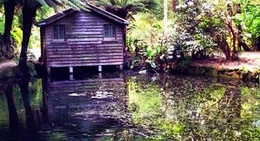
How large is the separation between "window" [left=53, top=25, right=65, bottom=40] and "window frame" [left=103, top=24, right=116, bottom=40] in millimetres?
1999

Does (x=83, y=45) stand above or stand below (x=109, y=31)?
below

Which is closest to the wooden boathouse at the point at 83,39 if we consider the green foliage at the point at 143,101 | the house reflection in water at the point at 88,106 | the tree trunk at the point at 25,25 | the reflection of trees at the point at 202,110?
the tree trunk at the point at 25,25

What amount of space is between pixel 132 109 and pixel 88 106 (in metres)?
1.46

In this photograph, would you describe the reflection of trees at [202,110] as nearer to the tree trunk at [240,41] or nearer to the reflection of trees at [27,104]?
the reflection of trees at [27,104]

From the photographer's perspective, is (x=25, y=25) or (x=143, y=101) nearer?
A: (x=143, y=101)

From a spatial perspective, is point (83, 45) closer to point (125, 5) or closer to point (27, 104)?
point (125, 5)

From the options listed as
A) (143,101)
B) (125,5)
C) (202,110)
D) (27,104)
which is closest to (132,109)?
(143,101)

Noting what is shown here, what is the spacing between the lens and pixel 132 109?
1300 cm

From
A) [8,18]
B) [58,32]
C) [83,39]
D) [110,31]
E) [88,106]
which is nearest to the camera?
[88,106]

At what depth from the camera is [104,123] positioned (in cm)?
1133

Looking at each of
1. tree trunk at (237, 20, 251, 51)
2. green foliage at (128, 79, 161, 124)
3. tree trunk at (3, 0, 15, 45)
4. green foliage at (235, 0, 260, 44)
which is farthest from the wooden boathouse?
green foliage at (235, 0, 260, 44)

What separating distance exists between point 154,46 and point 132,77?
2734 millimetres

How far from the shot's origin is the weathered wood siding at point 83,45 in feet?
73.4

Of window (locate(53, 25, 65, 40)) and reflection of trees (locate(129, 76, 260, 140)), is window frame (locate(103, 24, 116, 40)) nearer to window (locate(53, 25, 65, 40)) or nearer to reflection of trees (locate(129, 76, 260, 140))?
window (locate(53, 25, 65, 40))
